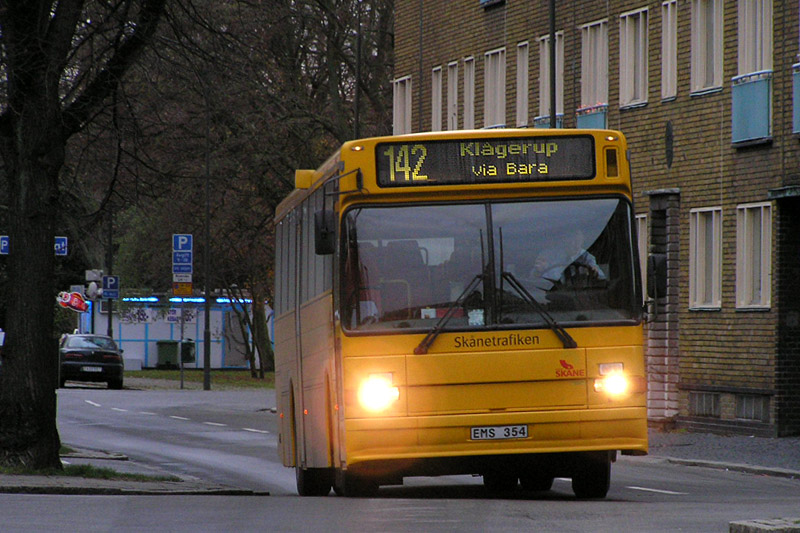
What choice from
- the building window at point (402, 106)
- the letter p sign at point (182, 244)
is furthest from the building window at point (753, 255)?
the letter p sign at point (182, 244)

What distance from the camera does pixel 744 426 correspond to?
29.0 metres

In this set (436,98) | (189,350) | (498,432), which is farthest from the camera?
(189,350)

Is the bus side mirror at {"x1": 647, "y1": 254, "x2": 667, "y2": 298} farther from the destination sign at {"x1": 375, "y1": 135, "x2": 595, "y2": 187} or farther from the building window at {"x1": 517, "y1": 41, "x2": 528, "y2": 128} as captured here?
the building window at {"x1": 517, "y1": 41, "x2": 528, "y2": 128}

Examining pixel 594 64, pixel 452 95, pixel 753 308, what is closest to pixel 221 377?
pixel 452 95

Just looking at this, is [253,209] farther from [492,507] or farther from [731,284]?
[492,507]

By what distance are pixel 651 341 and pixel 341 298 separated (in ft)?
60.3

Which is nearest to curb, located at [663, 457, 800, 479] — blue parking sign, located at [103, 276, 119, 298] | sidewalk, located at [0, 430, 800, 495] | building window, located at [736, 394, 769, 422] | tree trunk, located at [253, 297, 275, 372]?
sidewalk, located at [0, 430, 800, 495]

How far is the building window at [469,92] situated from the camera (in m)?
40.7

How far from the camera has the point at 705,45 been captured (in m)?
30.9

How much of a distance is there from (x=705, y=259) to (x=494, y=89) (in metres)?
9.82

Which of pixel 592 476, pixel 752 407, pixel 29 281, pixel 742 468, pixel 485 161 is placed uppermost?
pixel 485 161

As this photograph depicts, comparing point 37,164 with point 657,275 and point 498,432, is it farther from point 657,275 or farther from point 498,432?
point 657,275

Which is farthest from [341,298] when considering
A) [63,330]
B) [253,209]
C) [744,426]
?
[63,330]

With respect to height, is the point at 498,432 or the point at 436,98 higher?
the point at 436,98
